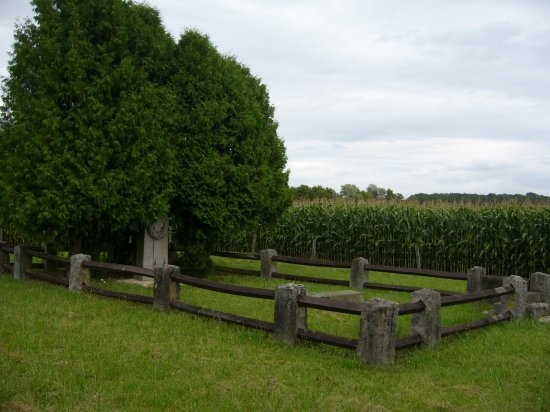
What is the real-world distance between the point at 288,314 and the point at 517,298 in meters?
4.96

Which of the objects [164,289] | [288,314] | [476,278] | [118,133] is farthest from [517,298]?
[118,133]

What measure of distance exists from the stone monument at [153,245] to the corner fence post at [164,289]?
436 cm

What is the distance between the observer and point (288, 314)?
830 centimetres

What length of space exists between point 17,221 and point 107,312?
164 inches

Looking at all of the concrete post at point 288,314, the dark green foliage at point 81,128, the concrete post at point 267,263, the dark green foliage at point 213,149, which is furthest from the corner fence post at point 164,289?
the concrete post at point 267,263

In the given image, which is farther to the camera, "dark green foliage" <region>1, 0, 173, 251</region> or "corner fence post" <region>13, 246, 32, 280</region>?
"corner fence post" <region>13, 246, 32, 280</region>

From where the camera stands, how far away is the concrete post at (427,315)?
8320 millimetres

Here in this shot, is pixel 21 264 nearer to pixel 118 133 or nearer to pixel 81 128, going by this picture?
pixel 81 128

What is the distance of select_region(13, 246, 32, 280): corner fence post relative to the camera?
1398 centimetres

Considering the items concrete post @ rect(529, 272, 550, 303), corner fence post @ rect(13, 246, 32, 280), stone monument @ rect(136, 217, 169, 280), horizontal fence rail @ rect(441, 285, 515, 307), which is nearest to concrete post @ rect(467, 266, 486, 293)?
concrete post @ rect(529, 272, 550, 303)

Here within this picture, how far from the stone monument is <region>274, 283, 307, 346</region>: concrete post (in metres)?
7.07

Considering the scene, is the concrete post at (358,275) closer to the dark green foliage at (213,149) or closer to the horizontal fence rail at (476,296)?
the dark green foliage at (213,149)

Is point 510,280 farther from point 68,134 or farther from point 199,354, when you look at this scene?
point 68,134

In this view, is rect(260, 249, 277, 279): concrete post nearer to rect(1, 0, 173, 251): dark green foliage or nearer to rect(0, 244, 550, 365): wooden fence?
rect(1, 0, 173, 251): dark green foliage
